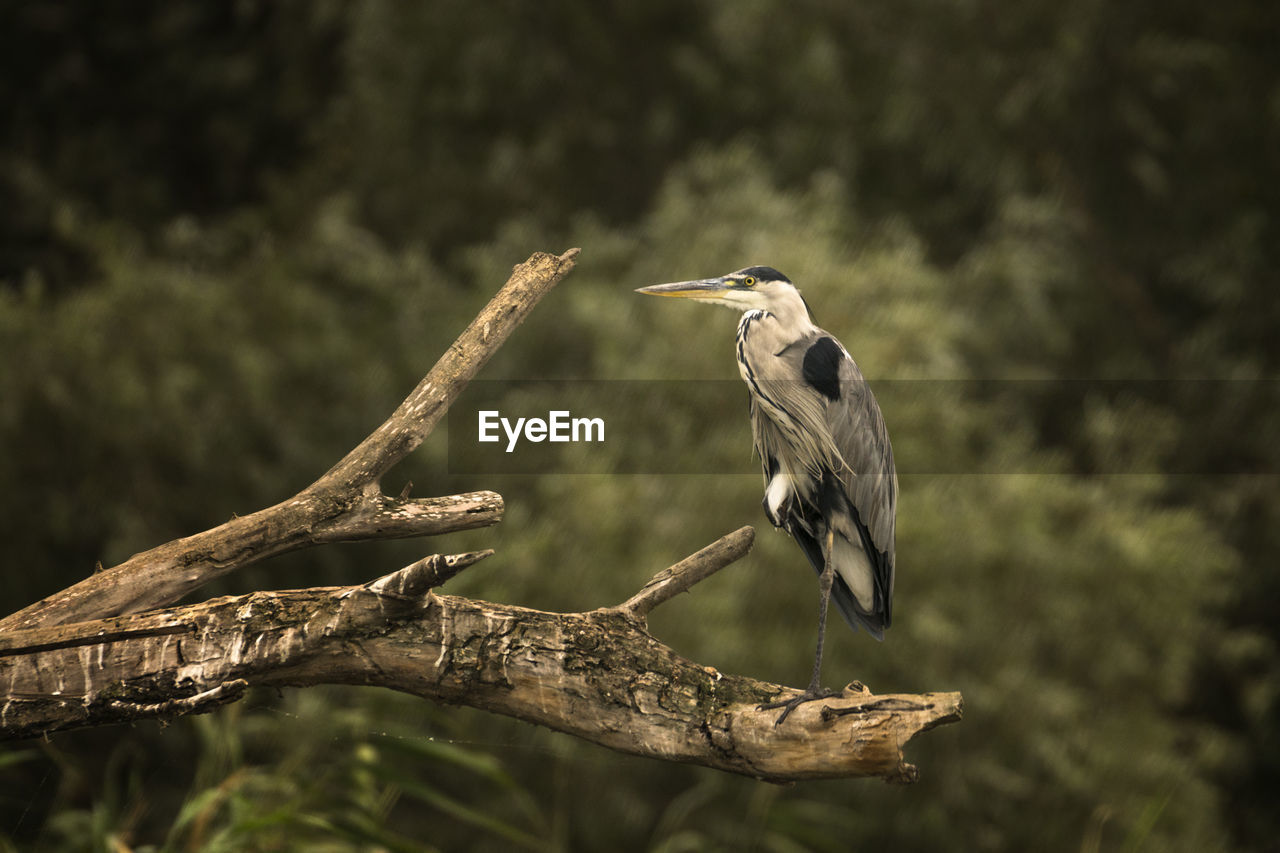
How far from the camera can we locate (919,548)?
2756mm

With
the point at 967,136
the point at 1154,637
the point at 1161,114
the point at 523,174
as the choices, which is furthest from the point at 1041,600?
the point at 523,174

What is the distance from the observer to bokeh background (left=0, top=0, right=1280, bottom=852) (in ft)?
9.17

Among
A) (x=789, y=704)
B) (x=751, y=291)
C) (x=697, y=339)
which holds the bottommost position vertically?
(x=789, y=704)

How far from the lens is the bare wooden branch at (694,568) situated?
Answer: 107 centimetres

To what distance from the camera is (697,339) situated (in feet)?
9.36

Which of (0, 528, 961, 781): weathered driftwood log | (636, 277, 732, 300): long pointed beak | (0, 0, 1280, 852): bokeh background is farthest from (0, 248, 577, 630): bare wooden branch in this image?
(0, 0, 1280, 852): bokeh background

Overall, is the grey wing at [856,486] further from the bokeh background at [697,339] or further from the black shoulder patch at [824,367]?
the bokeh background at [697,339]

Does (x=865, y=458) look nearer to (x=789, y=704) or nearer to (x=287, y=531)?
(x=789, y=704)

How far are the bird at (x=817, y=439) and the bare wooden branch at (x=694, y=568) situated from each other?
114mm

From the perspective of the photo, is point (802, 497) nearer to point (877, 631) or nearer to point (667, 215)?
point (877, 631)

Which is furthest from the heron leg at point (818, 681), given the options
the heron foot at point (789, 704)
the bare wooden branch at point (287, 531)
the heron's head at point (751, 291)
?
the bare wooden branch at point (287, 531)

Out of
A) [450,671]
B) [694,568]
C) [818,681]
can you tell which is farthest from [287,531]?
[818,681]

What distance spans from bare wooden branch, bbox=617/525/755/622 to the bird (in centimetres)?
11

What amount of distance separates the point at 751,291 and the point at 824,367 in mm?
116
